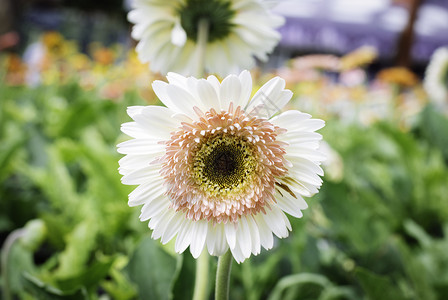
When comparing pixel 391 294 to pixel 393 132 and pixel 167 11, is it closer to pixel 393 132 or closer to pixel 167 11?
pixel 167 11

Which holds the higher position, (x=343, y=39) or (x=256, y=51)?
(x=256, y=51)

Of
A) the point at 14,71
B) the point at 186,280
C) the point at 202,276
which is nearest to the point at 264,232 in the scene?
the point at 202,276

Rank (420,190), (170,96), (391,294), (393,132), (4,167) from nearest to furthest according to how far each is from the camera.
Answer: (170,96)
(391,294)
(4,167)
(420,190)
(393,132)

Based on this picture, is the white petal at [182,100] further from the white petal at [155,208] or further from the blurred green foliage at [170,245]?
the blurred green foliage at [170,245]

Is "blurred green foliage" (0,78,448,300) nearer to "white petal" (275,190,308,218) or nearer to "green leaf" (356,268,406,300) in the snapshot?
"green leaf" (356,268,406,300)

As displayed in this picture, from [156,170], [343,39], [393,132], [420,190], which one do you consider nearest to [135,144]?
[156,170]
